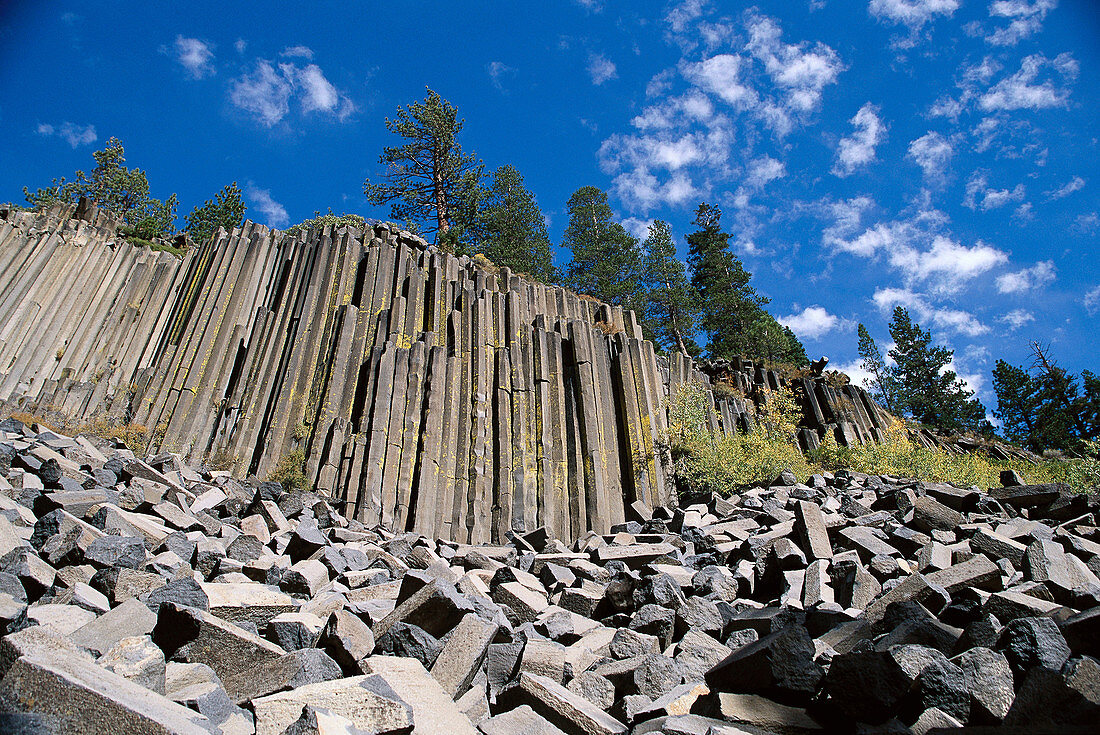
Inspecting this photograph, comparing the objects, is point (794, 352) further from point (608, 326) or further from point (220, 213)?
point (220, 213)

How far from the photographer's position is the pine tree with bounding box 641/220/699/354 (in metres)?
32.3

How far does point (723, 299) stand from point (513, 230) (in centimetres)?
1284

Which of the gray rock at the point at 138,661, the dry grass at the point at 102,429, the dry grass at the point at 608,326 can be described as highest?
the dry grass at the point at 608,326

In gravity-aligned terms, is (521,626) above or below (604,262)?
below

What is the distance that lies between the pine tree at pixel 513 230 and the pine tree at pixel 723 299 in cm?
950

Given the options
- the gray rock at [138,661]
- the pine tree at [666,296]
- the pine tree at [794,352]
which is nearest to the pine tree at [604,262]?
the pine tree at [666,296]

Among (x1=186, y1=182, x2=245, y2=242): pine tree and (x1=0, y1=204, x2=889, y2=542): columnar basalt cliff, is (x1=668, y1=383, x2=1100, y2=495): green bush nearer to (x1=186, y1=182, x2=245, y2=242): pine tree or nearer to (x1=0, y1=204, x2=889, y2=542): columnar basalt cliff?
(x1=0, y1=204, x2=889, y2=542): columnar basalt cliff

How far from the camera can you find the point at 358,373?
1067 cm

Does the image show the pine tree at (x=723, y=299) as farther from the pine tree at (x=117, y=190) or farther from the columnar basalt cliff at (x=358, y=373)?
the pine tree at (x=117, y=190)

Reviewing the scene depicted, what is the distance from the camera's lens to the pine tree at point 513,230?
28.3 meters

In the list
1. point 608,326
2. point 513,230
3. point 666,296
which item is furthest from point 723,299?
point 608,326

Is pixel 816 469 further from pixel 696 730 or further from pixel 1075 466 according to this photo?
pixel 696 730

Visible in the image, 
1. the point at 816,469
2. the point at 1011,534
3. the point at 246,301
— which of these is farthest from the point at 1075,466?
the point at 246,301

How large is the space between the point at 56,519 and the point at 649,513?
7.71m
